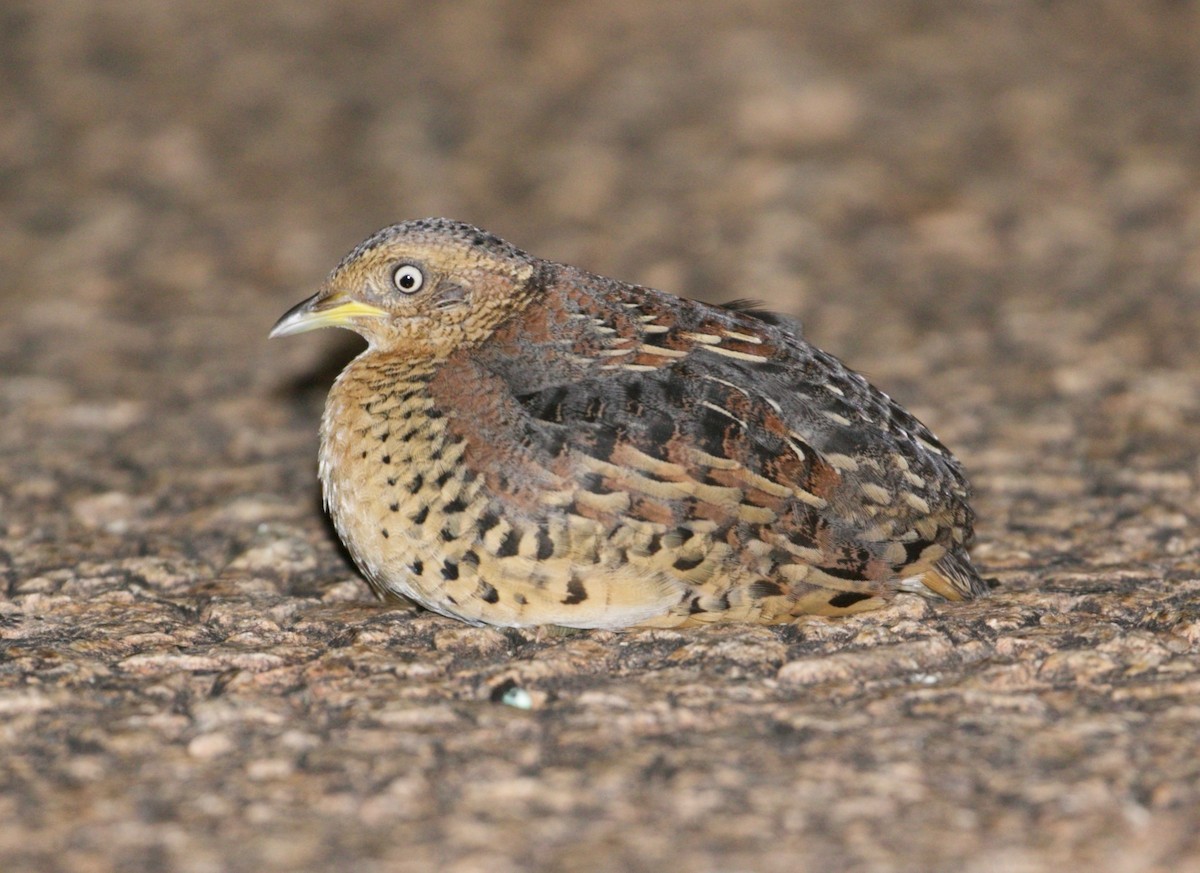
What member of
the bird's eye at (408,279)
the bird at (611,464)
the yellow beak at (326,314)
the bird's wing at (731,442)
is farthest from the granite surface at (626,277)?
the bird's eye at (408,279)

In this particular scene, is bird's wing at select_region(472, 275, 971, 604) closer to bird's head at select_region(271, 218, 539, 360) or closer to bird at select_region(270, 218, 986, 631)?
bird at select_region(270, 218, 986, 631)

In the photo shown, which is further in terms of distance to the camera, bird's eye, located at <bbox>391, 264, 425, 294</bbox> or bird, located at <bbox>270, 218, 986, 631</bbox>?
bird's eye, located at <bbox>391, 264, 425, 294</bbox>

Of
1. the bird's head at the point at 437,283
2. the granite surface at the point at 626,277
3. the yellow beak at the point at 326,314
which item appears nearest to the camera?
the granite surface at the point at 626,277

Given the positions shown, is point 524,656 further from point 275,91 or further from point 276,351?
point 275,91

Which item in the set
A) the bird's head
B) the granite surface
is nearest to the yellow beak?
the bird's head

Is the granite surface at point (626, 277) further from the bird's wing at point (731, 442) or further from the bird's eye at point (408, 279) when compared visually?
the bird's eye at point (408, 279)

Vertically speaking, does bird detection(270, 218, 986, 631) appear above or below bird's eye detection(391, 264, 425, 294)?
below

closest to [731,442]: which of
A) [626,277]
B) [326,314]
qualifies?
[326,314]

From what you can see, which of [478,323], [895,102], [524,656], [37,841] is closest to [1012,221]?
[895,102]
